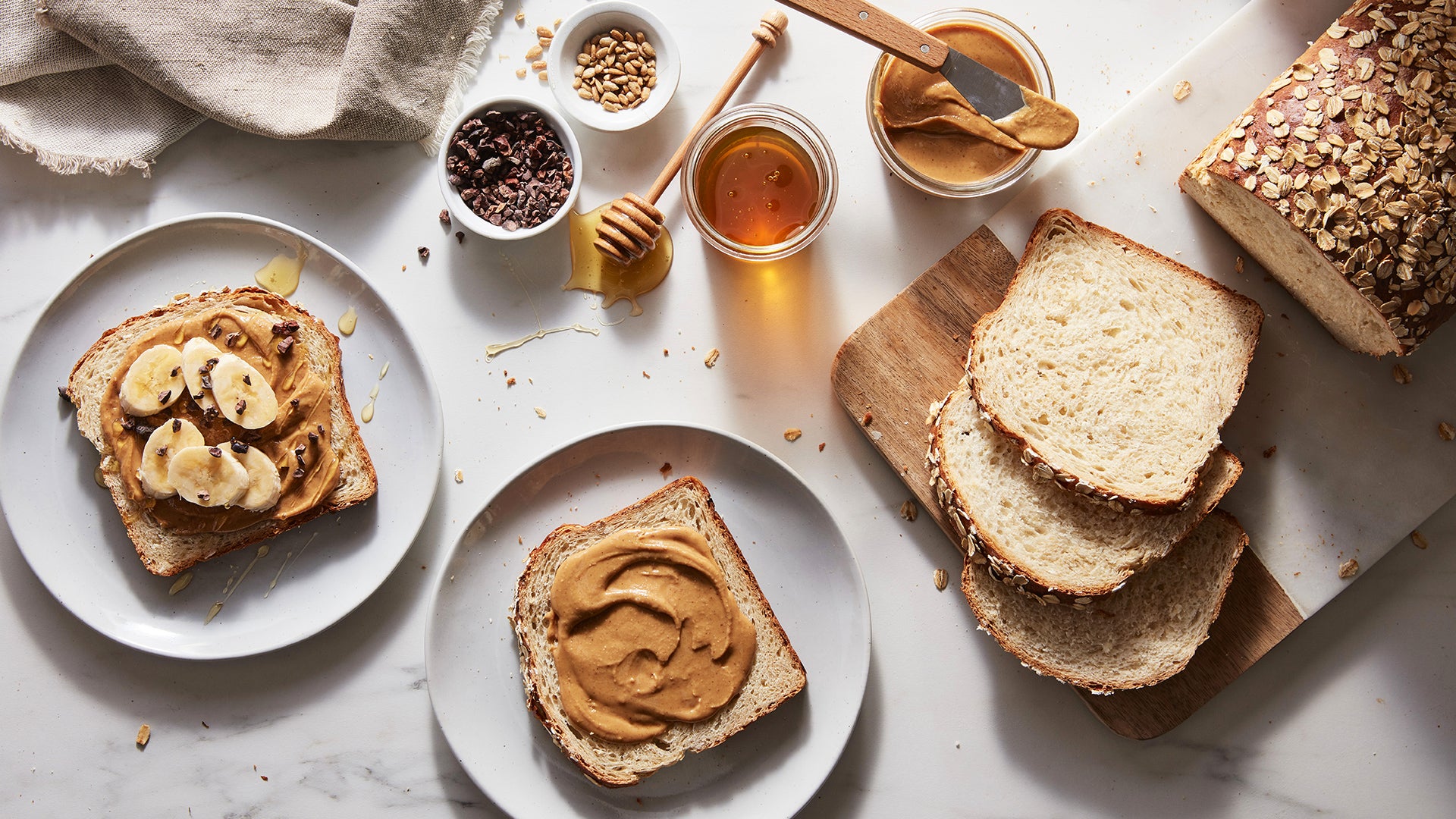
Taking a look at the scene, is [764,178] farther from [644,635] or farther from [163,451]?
[163,451]

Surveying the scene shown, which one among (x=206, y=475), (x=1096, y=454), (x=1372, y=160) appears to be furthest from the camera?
(x=1096, y=454)

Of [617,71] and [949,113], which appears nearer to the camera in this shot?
[949,113]

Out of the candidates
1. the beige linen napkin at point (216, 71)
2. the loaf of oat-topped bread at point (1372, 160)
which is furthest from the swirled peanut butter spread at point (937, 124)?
the beige linen napkin at point (216, 71)

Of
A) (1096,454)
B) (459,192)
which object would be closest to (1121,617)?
(1096,454)

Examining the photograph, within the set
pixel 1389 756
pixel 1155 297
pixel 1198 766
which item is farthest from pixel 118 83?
pixel 1389 756

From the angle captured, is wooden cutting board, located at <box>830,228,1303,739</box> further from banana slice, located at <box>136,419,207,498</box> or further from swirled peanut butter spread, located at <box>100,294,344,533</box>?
banana slice, located at <box>136,419,207,498</box>

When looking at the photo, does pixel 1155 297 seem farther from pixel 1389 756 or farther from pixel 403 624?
pixel 403 624
